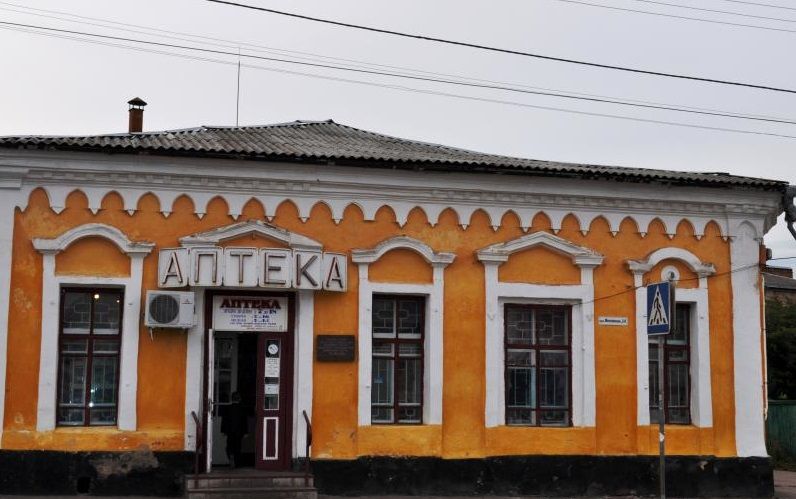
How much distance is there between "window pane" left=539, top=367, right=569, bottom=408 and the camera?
49.4 feet

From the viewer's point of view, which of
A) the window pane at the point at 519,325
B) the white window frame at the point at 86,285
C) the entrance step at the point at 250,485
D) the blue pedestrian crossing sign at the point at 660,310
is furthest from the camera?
the window pane at the point at 519,325

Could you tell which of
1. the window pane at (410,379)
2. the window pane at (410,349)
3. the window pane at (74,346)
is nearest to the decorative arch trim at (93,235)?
the window pane at (74,346)

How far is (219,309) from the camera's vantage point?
14.0m

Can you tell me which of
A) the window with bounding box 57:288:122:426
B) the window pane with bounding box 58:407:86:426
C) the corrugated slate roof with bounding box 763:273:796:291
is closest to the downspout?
the window with bounding box 57:288:122:426

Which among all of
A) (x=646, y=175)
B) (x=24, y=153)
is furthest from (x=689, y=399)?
(x=24, y=153)

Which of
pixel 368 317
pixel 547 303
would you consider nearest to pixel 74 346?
pixel 368 317

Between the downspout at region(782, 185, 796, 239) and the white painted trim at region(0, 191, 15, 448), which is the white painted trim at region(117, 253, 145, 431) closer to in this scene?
the white painted trim at region(0, 191, 15, 448)

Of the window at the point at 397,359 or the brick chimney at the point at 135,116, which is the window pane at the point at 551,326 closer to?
the window at the point at 397,359

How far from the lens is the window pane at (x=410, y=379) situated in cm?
1465

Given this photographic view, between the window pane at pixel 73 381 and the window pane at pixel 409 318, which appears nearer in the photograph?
the window pane at pixel 73 381

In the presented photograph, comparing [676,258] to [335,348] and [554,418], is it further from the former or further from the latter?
[335,348]

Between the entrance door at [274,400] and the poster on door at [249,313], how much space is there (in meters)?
0.16

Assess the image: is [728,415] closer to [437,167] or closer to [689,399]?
[689,399]

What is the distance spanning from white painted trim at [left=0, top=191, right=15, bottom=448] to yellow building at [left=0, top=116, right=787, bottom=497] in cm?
3
